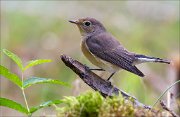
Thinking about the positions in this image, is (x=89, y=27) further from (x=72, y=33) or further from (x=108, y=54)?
(x=72, y=33)

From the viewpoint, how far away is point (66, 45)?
9734 mm

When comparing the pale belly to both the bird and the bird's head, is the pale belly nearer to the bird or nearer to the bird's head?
the bird

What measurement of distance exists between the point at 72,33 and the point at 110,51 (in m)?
4.30

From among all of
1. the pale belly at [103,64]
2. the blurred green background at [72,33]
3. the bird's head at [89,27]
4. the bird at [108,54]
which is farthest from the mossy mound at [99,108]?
the blurred green background at [72,33]

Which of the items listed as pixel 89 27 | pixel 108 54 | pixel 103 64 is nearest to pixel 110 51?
pixel 108 54

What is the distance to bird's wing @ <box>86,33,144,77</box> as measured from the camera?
6094 mm

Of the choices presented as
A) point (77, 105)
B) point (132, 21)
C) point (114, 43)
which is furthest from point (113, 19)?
point (77, 105)

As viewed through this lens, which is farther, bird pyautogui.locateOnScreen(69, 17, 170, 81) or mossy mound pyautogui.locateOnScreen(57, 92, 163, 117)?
bird pyautogui.locateOnScreen(69, 17, 170, 81)

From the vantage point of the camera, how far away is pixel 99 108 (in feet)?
9.59

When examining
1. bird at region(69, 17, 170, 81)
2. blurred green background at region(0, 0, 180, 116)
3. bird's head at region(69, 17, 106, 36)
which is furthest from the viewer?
blurred green background at region(0, 0, 180, 116)

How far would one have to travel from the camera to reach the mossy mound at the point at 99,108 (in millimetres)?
2838

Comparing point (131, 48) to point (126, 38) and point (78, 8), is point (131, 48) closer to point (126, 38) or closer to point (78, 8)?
point (126, 38)

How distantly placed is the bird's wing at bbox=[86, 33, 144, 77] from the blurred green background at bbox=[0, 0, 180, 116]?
1.37m

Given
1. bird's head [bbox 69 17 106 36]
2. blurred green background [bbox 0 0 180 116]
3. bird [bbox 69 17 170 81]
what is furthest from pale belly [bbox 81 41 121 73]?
blurred green background [bbox 0 0 180 116]
